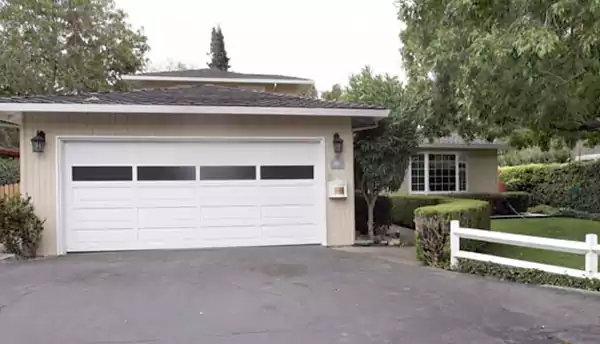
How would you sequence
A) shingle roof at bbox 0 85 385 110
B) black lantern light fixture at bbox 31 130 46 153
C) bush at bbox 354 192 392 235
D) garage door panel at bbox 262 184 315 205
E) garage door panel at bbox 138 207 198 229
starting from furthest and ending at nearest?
1. bush at bbox 354 192 392 235
2. garage door panel at bbox 262 184 315 205
3. garage door panel at bbox 138 207 198 229
4. shingle roof at bbox 0 85 385 110
5. black lantern light fixture at bbox 31 130 46 153

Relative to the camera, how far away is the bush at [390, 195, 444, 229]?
47.3 ft

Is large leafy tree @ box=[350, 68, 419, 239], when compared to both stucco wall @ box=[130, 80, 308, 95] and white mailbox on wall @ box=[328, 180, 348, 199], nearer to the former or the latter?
white mailbox on wall @ box=[328, 180, 348, 199]

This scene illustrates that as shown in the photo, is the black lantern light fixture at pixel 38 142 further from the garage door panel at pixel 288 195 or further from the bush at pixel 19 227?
the garage door panel at pixel 288 195

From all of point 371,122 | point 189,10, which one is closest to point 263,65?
point 189,10

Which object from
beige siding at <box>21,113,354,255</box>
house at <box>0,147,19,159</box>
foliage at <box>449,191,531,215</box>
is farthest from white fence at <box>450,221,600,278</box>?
house at <box>0,147,19,159</box>

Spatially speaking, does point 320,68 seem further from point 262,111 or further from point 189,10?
point 262,111

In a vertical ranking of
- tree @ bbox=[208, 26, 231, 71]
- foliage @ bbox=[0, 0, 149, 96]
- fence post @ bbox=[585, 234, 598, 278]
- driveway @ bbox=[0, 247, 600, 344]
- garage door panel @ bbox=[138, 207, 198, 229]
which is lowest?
driveway @ bbox=[0, 247, 600, 344]

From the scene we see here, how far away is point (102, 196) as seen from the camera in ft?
32.7

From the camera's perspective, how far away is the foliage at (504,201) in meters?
17.8

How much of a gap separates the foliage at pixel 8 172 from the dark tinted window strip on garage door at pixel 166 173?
33.4 feet

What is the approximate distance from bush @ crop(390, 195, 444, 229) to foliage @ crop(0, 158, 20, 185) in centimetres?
1385

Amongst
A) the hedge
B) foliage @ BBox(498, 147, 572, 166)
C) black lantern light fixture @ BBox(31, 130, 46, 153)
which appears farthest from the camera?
foliage @ BBox(498, 147, 572, 166)

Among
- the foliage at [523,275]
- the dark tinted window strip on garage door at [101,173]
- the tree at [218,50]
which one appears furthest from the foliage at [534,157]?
the tree at [218,50]

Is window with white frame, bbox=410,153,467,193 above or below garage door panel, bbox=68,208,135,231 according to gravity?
above
